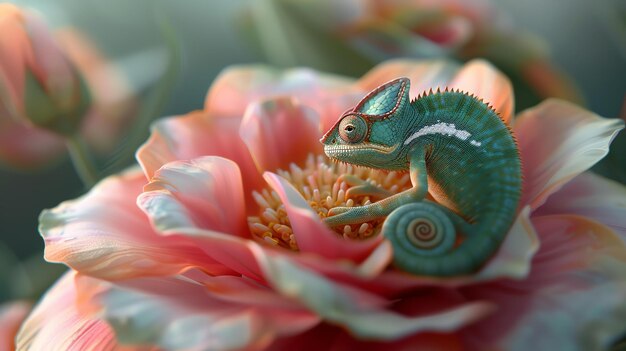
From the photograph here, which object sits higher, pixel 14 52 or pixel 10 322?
pixel 14 52

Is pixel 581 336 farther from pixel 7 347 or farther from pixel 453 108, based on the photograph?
pixel 7 347

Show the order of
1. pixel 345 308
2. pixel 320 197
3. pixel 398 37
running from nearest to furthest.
A: pixel 345 308, pixel 320 197, pixel 398 37

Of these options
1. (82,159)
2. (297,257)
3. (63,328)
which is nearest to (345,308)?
(297,257)

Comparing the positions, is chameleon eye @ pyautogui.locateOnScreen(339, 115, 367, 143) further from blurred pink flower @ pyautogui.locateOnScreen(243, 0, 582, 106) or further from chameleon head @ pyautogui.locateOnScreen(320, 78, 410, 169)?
blurred pink flower @ pyautogui.locateOnScreen(243, 0, 582, 106)

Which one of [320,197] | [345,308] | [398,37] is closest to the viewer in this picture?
[345,308]

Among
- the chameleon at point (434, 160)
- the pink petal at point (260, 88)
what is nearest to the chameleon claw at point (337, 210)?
the chameleon at point (434, 160)

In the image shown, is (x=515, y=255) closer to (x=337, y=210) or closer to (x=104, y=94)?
(x=337, y=210)

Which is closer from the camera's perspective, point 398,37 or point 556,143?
point 556,143
